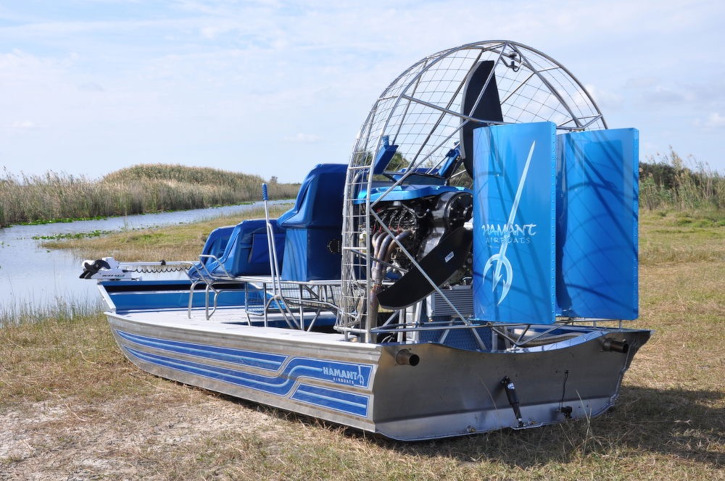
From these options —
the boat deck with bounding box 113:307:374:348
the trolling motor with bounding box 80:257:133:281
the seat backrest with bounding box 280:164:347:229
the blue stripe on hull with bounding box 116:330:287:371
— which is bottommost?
the blue stripe on hull with bounding box 116:330:287:371

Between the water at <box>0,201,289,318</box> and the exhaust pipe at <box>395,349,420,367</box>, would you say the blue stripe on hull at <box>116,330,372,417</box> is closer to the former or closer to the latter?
the exhaust pipe at <box>395,349,420,367</box>

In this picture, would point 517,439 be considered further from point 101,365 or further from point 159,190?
point 159,190

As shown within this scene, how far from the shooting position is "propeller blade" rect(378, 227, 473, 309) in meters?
5.12

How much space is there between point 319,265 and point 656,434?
2.78 m

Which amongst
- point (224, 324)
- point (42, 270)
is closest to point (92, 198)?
point (42, 270)

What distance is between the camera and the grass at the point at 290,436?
15.6 feet

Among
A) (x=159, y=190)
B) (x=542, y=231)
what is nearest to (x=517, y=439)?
(x=542, y=231)

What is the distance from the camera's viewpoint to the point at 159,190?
35.3 m

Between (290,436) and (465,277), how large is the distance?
164cm

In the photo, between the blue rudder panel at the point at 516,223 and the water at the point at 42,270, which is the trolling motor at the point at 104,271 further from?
the blue rudder panel at the point at 516,223

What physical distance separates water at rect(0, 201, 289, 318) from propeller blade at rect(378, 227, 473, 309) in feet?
27.3

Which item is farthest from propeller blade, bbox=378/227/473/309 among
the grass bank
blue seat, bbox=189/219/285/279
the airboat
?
the grass bank

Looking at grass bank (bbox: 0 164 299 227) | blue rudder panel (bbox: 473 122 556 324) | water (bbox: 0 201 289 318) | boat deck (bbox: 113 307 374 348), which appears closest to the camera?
blue rudder panel (bbox: 473 122 556 324)

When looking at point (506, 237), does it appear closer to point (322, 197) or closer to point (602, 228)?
point (602, 228)
